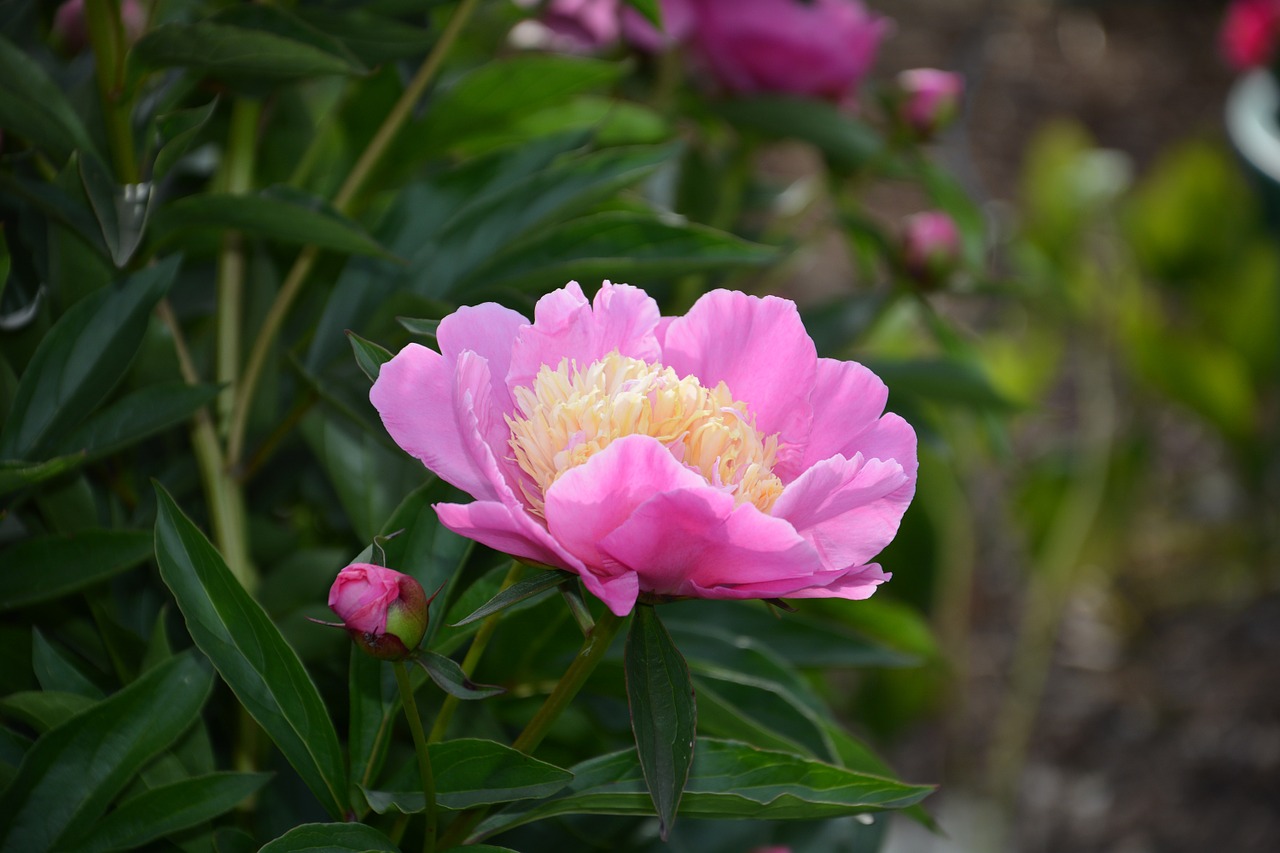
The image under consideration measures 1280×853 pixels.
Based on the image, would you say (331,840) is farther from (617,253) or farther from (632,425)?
(617,253)

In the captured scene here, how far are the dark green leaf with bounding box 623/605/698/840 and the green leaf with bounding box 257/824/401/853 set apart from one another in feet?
0.31

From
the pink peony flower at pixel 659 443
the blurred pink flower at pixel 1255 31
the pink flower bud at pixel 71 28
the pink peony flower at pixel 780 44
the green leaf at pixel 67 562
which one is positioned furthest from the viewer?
the blurred pink flower at pixel 1255 31

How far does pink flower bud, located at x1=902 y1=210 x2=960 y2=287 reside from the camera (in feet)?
2.70

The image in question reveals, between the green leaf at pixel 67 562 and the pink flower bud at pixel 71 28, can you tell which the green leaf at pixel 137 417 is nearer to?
the green leaf at pixel 67 562

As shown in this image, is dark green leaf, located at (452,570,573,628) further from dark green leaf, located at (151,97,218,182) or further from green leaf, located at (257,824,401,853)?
dark green leaf, located at (151,97,218,182)

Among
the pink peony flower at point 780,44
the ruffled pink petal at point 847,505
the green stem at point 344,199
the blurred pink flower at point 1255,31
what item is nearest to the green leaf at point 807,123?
the pink peony flower at point 780,44

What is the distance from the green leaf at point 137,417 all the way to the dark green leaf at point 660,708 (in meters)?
0.22

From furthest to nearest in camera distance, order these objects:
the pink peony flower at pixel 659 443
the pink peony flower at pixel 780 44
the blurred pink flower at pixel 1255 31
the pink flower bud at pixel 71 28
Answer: the blurred pink flower at pixel 1255 31 → the pink peony flower at pixel 780 44 → the pink flower bud at pixel 71 28 → the pink peony flower at pixel 659 443

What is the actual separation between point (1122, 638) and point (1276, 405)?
1.40ft

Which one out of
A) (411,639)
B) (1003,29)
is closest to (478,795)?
(411,639)

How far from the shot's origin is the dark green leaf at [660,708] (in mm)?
345

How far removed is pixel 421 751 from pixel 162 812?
0.11 m

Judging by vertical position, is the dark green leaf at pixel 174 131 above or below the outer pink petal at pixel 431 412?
above

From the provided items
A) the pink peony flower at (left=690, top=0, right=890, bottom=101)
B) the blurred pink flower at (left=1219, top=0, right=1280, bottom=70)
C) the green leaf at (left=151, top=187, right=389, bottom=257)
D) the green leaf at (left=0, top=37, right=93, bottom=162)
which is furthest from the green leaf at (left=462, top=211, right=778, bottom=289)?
the blurred pink flower at (left=1219, top=0, right=1280, bottom=70)
